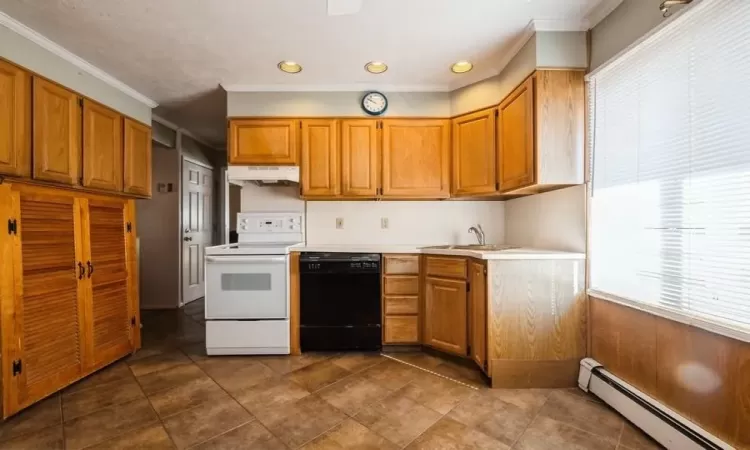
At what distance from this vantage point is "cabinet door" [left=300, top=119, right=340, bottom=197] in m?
2.92

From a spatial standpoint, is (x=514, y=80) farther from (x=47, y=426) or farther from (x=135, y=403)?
(x=47, y=426)

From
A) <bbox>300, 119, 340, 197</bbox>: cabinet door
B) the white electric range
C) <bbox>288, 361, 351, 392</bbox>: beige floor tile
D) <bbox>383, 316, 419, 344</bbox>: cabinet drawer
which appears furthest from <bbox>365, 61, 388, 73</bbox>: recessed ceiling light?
<bbox>288, 361, 351, 392</bbox>: beige floor tile

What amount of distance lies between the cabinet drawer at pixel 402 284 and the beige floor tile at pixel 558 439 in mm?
1270

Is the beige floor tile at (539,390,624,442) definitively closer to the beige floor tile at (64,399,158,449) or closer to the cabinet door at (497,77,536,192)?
the cabinet door at (497,77,536,192)

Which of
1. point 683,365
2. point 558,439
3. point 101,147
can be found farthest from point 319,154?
point 683,365

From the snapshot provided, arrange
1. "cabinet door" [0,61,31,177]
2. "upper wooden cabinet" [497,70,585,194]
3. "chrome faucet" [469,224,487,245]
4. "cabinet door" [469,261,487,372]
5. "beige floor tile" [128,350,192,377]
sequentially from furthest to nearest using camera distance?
1. "chrome faucet" [469,224,487,245]
2. "beige floor tile" [128,350,192,377]
3. "cabinet door" [469,261,487,372]
4. "upper wooden cabinet" [497,70,585,194]
5. "cabinet door" [0,61,31,177]

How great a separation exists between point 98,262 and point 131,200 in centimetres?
63

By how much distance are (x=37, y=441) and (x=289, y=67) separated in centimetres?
279

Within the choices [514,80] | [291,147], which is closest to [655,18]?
[514,80]

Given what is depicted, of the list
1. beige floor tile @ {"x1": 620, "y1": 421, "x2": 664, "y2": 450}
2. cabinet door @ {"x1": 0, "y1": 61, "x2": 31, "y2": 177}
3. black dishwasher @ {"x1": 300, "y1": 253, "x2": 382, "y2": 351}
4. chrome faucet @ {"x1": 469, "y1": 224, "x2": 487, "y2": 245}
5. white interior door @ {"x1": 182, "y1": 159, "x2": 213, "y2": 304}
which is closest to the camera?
beige floor tile @ {"x1": 620, "y1": 421, "x2": 664, "y2": 450}

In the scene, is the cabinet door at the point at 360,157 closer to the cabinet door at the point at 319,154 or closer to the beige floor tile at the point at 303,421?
the cabinet door at the point at 319,154

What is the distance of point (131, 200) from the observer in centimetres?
281

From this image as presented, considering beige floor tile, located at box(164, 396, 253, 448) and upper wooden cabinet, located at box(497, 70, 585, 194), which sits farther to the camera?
upper wooden cabinet, located at box(497, 70, 585, 194)

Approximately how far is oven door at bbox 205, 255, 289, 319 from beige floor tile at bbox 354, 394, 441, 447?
1154 mm
